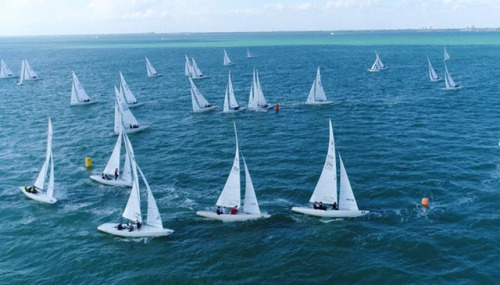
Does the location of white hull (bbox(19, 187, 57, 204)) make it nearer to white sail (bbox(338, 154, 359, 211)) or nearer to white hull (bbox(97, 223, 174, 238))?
white hull (bbox(97, 223, 174, 238))

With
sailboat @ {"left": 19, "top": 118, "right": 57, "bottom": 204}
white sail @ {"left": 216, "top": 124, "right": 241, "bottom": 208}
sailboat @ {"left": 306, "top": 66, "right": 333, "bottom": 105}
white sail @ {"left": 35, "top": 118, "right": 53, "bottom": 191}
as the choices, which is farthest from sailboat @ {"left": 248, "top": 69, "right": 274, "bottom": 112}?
white sail @ {"left": 216, "top": 124, "right": 241, "bottom": 208}

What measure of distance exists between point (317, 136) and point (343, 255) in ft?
137

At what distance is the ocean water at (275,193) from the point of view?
41.6 m

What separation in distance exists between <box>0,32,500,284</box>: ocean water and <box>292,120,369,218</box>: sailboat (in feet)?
4.13

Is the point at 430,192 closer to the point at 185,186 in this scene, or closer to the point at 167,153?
the point at 185,186

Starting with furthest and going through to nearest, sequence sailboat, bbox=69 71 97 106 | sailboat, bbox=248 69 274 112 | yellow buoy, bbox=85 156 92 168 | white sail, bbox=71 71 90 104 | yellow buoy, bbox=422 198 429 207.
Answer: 1. sailboat, bbox=69 71 97 106
2. white sail, bbox=71 71 90 104
3. sailboat, bbox=248 69 274 112
4. yellow buoy, bbox=85 156 92 168
5. yellow buoy, bbox=422 198 429 207

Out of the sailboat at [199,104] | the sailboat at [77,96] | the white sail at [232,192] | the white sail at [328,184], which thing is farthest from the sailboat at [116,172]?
the sailboat at [77,96]

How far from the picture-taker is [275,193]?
190 ft

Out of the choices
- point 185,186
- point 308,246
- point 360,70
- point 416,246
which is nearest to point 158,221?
point 185,186

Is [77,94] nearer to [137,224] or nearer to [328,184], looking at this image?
[137,224]

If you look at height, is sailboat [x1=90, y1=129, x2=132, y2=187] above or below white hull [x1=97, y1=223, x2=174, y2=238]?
above

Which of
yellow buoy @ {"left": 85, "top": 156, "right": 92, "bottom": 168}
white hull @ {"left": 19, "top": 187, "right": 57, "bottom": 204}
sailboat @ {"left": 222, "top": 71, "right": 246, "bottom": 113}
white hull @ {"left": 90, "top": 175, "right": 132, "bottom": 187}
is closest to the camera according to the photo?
white hull @ {"left": 19, "top": 187, "right": 57, "bottom": 204}

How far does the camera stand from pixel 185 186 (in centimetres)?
6094

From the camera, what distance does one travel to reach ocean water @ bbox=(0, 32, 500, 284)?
41625mm
